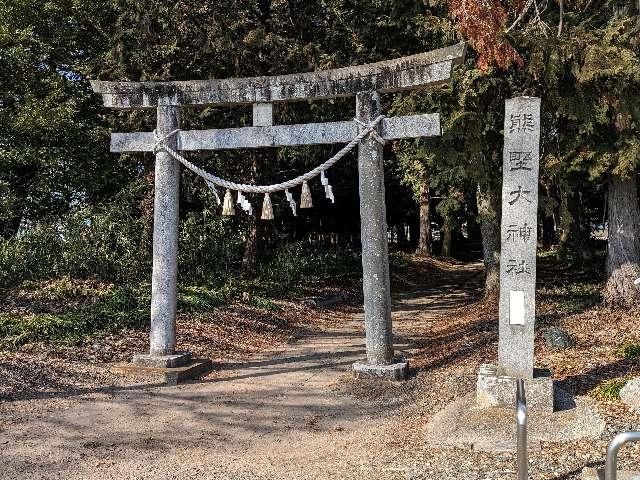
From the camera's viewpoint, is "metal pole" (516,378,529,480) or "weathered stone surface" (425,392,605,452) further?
"weathered stone surface" (425,392,605,452)

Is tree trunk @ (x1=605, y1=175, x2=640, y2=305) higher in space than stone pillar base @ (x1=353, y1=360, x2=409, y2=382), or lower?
higher

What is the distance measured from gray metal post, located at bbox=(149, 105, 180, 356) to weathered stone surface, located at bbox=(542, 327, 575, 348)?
524 cm

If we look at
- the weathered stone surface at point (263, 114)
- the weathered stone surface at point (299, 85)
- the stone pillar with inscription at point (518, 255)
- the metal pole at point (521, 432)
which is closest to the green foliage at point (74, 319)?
the weathered stone surface at point (299, 85)

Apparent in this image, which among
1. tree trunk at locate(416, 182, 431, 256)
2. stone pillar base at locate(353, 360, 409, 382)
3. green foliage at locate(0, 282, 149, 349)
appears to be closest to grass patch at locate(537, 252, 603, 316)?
stone pillar base at locate(353, 360, 409, 382)

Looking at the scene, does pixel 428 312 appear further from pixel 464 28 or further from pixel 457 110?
pixel 464 28

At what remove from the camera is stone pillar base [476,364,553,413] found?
5.68 meters

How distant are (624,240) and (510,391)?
6.24m

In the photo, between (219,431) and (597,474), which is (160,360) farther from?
(597,474)

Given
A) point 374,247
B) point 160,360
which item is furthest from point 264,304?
point 374,247

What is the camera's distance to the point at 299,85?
789 centimetres

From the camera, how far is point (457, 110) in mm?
10445

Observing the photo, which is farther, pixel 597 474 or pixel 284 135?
pixel 284 135

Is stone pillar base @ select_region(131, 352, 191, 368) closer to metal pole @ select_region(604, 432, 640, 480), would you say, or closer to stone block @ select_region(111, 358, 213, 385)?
stone block @ select_region(111, 358, 213, 385)

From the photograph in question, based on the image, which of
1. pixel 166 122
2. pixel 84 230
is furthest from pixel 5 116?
pixel 166 122
